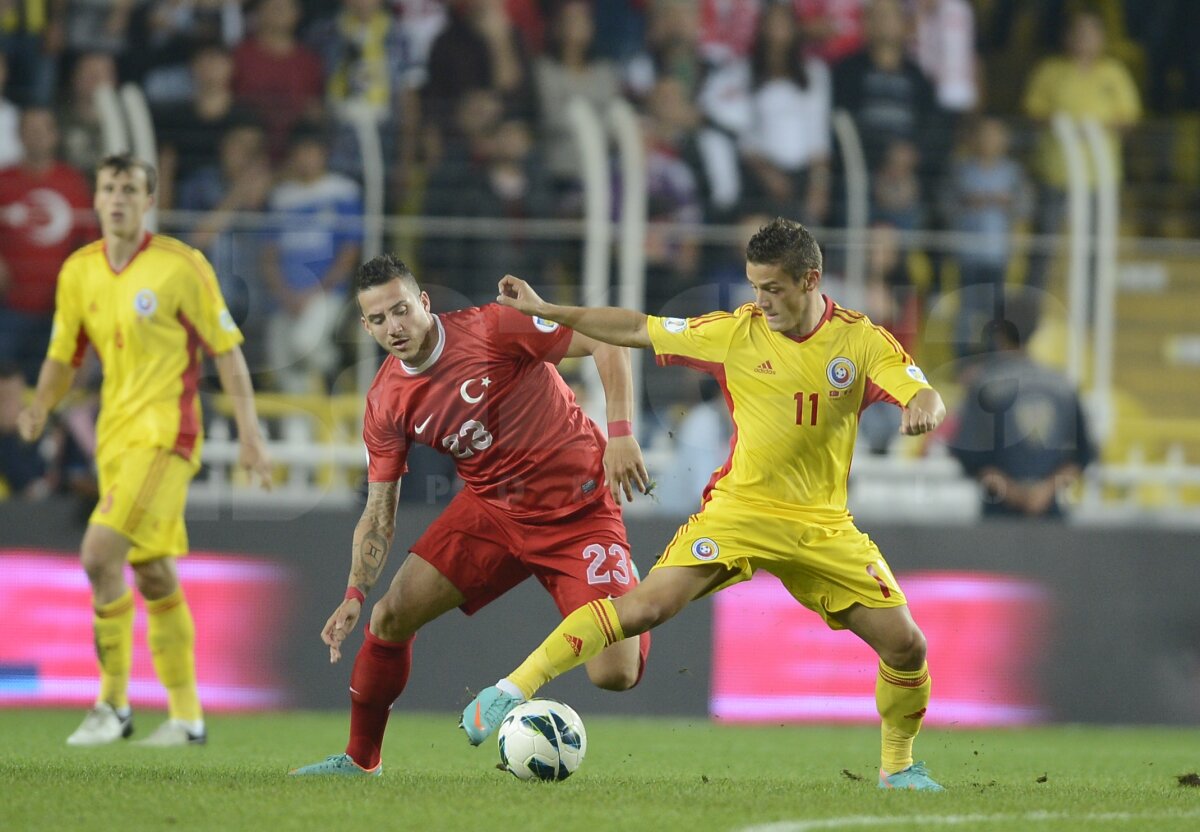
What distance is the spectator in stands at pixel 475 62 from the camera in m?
12.7

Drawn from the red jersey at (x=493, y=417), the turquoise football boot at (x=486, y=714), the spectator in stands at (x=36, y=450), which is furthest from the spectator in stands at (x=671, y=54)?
the turquoise football boot at (x=486, y=714)

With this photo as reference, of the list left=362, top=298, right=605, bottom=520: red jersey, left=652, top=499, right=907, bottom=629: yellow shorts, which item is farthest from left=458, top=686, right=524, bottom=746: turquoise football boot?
left=362, top=298, right=605, bottom=520: red jersey

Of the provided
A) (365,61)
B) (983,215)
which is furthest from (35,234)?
(983,215)

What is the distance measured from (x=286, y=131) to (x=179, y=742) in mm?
4311

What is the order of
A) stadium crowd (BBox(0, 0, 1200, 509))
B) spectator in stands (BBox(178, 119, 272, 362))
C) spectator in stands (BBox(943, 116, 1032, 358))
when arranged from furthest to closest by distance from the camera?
1. spectator in stands (BBox(943, 116, 1032, 358))
2. stadium crowd (BBox(0, 0, 1200, 509))
3. spectator in stands (BBox(178, 119, 272, 362))

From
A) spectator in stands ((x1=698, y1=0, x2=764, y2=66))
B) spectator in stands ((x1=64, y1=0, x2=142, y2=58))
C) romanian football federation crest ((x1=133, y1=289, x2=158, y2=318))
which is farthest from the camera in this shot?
spectator in stands ((x1=698, y1=0, x2=764, y2=66))

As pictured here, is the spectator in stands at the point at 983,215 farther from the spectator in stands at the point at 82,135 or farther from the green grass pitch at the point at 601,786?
the spectator in stands at the point at 82,135

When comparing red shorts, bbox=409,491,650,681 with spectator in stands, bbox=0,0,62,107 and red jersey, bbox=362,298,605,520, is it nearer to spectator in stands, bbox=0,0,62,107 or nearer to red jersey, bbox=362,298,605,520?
red jersey, bbox=362,298,605,520

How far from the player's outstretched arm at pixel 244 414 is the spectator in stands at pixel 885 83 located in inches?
241

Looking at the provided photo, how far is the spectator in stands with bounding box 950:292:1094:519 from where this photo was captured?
31.6 feet

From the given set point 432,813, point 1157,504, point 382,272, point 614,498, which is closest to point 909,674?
point 614,498

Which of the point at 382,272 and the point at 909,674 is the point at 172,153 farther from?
the point at 909,674

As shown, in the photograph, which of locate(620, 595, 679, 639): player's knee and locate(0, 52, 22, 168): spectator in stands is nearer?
locate(620, 595, 679, 639): player's knee

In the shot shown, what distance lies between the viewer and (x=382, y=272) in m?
5.64
